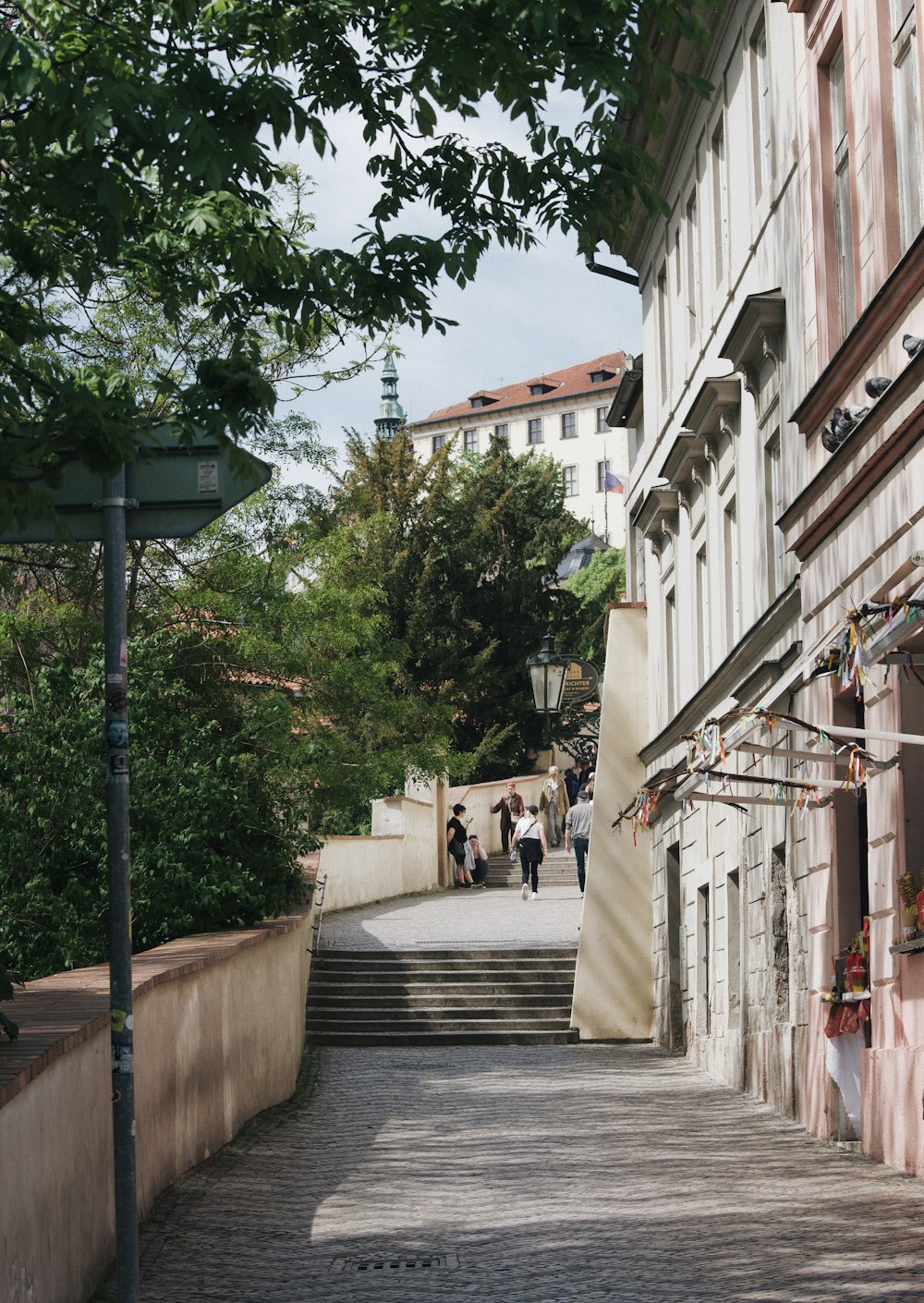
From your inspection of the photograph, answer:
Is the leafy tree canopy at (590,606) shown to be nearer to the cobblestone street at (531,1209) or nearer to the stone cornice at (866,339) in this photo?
the stone cornice at (866,339)

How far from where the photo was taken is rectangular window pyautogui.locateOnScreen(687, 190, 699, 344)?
21.1m

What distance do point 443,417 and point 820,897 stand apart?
11489 cm

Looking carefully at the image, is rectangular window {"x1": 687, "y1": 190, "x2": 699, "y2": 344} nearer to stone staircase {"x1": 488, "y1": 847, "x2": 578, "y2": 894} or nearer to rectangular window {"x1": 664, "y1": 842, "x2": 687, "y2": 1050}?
rectangular window {"x1": 664, "y1": 842, "x2": 687, "y2": 1050}

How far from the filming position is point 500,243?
304 inches

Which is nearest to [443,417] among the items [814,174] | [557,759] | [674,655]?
[557,759]

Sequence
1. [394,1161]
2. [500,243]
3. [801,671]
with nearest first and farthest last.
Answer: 1. [500,243]
2. [394,1161]
3. [801,671]

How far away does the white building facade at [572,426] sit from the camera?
118188mm

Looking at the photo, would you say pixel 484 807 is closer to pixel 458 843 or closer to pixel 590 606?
pixel 458 843

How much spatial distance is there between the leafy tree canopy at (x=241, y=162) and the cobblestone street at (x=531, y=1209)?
3712 millimetres

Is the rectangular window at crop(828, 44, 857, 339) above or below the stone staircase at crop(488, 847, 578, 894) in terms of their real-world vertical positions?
above

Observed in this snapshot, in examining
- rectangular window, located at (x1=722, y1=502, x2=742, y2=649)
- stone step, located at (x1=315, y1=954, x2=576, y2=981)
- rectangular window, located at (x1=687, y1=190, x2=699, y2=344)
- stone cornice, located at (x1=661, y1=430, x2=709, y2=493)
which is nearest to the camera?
rectangular window, located at (x1=722, y1=502, x2=742, y2=649)

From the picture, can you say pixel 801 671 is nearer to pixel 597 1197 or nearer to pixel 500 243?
pixel 597 1197

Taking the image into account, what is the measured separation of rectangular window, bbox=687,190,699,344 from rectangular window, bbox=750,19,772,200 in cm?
332

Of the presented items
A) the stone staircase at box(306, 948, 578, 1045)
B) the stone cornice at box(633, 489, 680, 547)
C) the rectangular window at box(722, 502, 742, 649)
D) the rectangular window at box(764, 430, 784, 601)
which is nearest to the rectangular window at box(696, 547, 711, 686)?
the stone cornice at box(633, 489, 680, 547)
